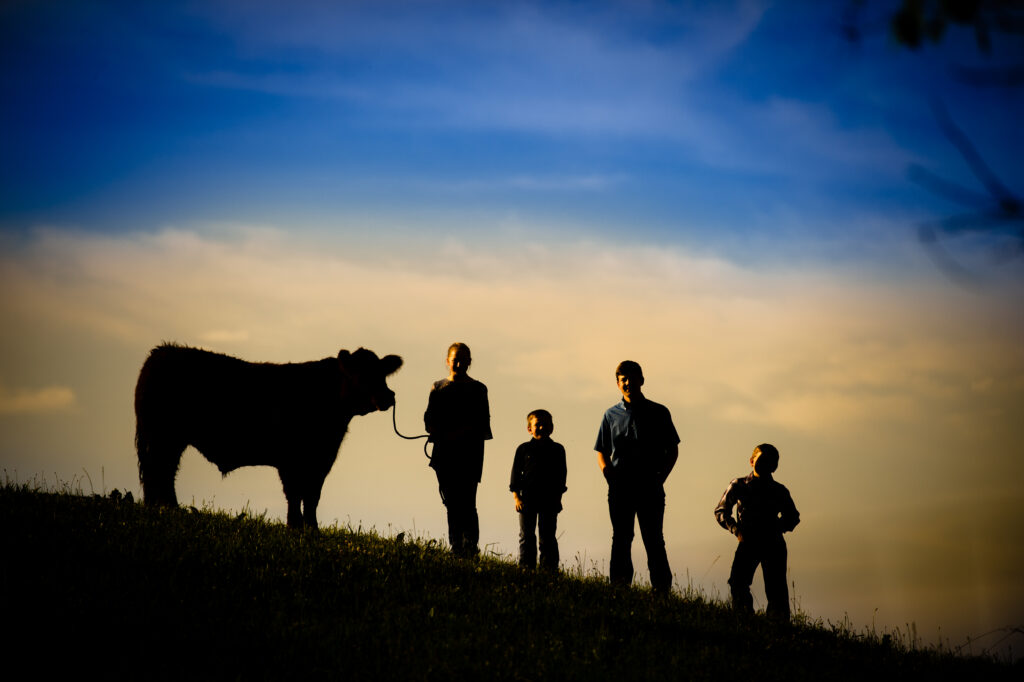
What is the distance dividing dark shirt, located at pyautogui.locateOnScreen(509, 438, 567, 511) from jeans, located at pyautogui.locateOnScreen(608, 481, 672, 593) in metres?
0.61

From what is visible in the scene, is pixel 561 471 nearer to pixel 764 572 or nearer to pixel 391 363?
pixel 764 572

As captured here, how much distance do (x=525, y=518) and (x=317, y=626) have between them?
3.20 meters

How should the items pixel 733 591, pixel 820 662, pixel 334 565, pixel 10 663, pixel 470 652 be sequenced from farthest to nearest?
pixel 733 591 → pixel 334 565 → pixel 820 662 → pixel 470 652 → pixel 10 663

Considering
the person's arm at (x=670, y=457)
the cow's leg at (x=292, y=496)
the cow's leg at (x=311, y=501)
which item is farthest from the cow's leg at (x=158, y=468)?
the person's arm at (x=670, y=457)

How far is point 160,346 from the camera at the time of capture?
12.4 metres

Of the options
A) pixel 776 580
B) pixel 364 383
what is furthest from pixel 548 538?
pixel 364 383

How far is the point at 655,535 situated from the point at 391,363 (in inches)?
195

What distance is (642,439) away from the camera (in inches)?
364

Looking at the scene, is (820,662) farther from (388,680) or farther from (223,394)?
(223,394)

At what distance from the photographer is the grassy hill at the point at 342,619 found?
6.36 m

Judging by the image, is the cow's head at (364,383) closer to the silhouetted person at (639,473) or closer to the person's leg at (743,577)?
the silhouetted person at (639,473)

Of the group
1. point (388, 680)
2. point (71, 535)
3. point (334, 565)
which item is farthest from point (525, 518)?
point (71, 535)

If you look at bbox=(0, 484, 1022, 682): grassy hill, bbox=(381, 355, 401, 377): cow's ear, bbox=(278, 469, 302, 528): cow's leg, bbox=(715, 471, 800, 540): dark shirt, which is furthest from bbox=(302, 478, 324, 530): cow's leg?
bbox=(715, 471, 800, 540): dark shirt

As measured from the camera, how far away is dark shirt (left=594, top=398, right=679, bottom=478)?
9250 mm
